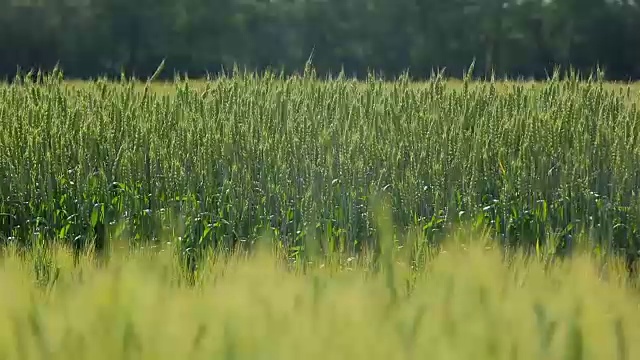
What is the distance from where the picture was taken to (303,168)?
3.02 meters

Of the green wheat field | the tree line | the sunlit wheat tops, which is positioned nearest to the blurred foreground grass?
the green wheat field

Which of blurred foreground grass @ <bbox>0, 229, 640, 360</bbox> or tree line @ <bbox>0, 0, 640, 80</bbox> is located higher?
tree line @ <bbox>0, 0, 640, 80</bbox>

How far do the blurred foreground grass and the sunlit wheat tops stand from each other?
4.13ft

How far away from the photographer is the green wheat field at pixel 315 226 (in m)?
1.13

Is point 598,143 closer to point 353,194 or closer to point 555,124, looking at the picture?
point 555,124

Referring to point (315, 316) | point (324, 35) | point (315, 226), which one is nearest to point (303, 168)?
point (315, 226)

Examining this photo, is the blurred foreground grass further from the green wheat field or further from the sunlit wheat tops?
the sunlit wheat tops

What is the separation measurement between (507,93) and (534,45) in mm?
18416

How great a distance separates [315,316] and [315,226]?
1.41 meters

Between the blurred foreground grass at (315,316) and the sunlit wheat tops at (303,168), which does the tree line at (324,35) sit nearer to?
the sunlit wheat tops at (303,168)

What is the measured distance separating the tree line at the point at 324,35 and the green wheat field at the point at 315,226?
48.8ft

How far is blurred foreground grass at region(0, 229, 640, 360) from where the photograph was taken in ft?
3.53

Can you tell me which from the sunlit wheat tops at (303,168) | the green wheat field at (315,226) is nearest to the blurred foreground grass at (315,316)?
the green wheat field at (315,226)

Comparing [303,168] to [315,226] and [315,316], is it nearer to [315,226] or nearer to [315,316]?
[315,226]
